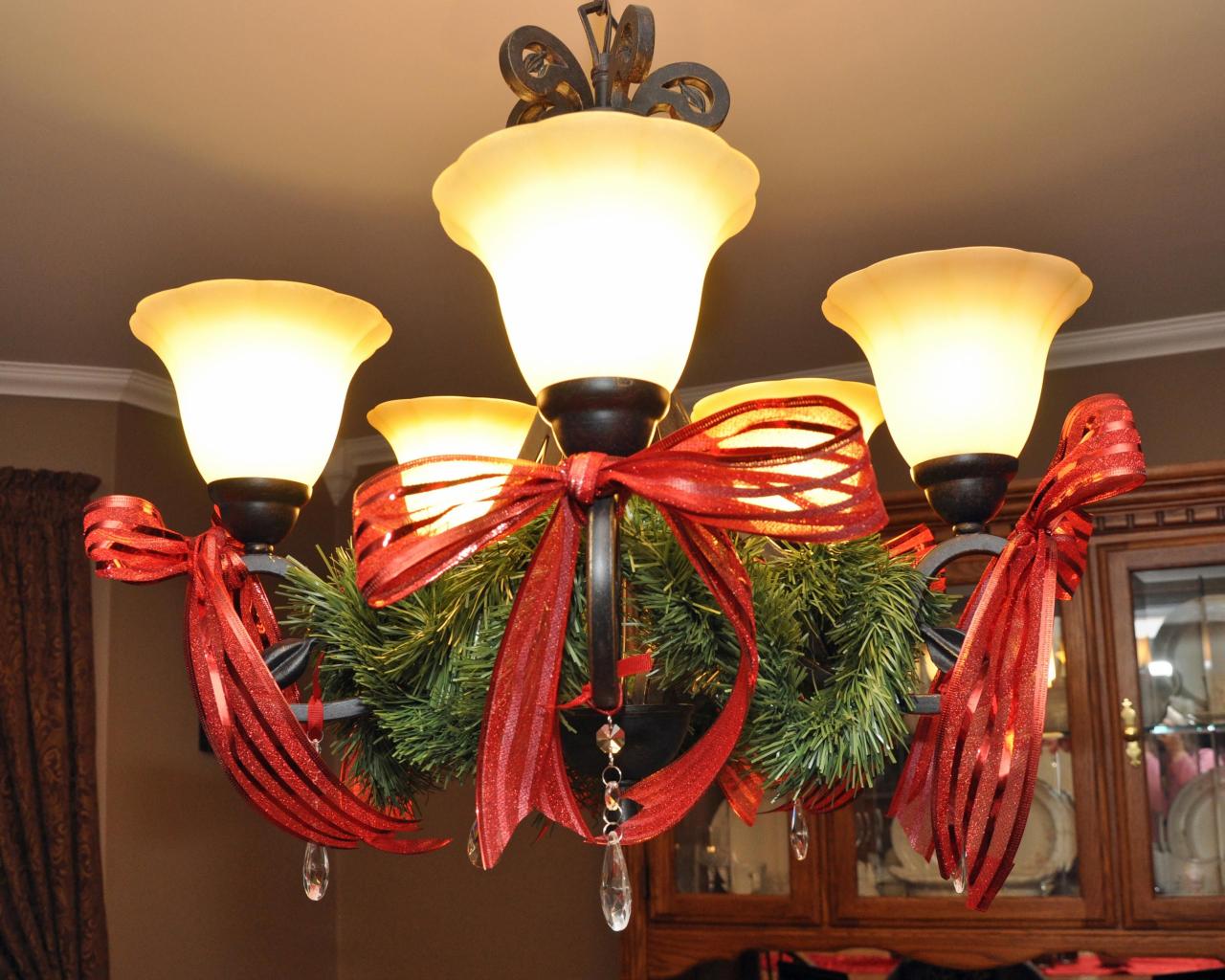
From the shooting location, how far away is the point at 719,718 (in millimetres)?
792

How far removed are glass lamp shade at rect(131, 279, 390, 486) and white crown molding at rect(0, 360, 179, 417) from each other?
6.30 feet

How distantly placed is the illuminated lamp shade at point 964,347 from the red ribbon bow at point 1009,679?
0.11 meters

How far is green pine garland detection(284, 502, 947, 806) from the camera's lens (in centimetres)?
84

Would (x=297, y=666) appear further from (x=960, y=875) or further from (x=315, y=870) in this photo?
(x=960, y=875)

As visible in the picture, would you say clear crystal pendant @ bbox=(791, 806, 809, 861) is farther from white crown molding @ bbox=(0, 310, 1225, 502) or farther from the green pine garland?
white crown molding @ bbox=(0, 310, 1225, 502)

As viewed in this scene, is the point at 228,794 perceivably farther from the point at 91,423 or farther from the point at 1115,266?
the point at 1115,266

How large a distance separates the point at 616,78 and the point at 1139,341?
2.00 m

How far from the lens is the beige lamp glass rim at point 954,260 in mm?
964

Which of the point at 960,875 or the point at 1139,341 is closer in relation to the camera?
the point at 960,875

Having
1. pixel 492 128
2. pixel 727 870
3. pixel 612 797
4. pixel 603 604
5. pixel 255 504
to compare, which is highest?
pixel 492 128

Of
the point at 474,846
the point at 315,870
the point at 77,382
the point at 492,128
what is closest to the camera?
the point at 474,846

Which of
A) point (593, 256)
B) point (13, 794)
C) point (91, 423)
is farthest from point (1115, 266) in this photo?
point (13, 794)

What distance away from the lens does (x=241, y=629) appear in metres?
0.92

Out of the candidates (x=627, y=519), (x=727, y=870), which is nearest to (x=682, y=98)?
(x=627, y=519)
